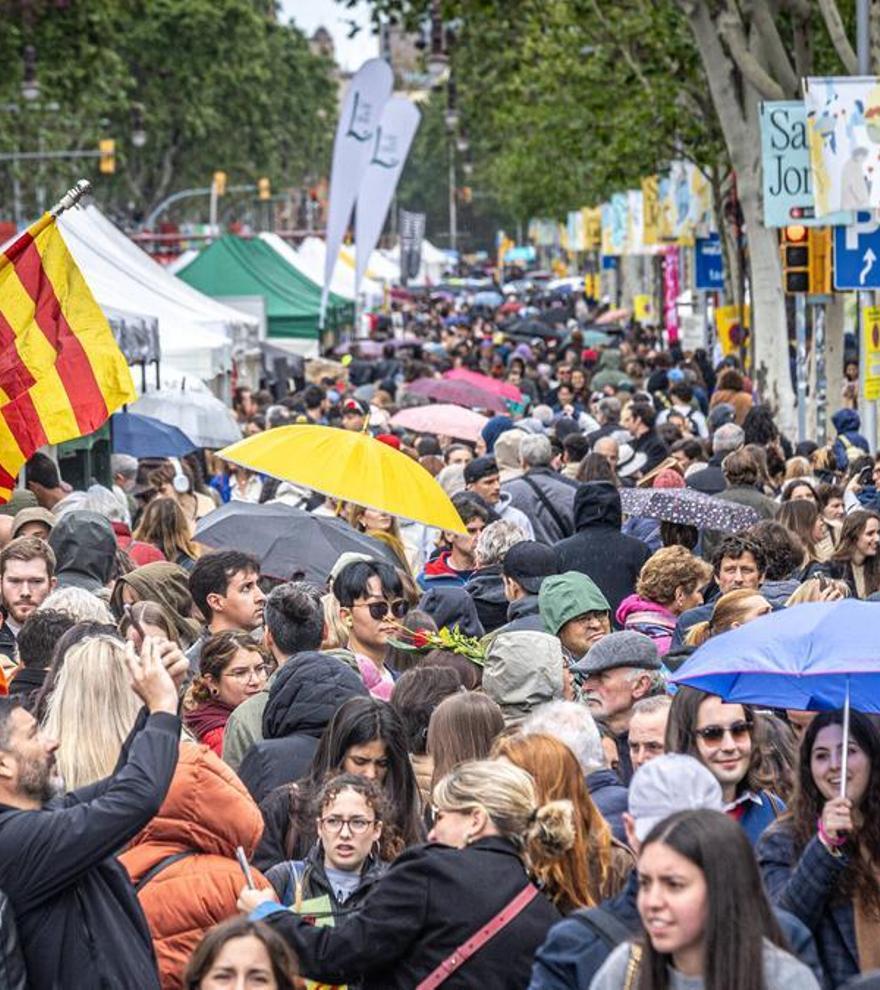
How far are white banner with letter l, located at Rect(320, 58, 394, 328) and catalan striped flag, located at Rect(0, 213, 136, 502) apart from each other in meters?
17.9

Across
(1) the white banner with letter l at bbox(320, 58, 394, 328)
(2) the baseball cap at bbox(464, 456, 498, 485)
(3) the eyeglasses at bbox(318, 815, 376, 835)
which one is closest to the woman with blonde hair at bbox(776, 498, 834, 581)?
(2) the baseball cap at bbox(464, 456, 498, 485)

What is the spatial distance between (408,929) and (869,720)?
3.76ft

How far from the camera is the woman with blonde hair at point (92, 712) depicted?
6.07 m

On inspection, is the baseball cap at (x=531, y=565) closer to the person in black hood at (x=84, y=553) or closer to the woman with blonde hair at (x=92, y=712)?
the person in black hood at (x=84, y=553)

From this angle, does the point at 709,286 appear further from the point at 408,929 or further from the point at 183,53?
the point at 183,53

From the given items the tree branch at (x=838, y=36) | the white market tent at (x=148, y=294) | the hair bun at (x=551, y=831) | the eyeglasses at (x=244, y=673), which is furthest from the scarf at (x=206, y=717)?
the tree branch at (x=838, y=36)

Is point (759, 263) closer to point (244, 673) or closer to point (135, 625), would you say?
point (135, 625)

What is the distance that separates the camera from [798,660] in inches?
248

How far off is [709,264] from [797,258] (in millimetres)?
16379

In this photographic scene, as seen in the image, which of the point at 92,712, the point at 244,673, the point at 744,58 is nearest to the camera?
the point at 92,712

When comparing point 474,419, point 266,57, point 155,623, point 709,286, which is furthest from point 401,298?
point 155,623

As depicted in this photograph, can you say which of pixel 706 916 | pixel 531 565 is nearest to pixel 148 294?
pixel 531 565

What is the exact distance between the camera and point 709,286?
39.2 meters

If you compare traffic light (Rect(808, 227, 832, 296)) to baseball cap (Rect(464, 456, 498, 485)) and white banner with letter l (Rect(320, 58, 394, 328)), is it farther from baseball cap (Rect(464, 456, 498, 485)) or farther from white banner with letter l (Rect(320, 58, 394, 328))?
baseball cap (Rect(464, 456, 498, 485))
